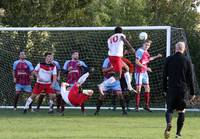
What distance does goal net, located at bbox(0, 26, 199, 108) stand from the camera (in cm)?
2386

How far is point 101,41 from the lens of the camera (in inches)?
959

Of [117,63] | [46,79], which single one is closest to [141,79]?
[117,63]

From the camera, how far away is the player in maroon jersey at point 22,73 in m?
22.7

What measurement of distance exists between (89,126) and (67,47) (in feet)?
27.3

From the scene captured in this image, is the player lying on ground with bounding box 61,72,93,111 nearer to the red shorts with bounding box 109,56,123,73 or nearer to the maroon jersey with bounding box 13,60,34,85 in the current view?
the red shorts with bounding box 109,56,123,73

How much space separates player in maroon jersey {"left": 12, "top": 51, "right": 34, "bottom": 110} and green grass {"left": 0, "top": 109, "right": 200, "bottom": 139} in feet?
9.36

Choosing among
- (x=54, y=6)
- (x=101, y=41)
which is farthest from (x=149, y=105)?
(x=54, y=6)

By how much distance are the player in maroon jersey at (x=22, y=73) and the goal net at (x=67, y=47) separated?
1.01m

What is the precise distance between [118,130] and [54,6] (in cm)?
1739

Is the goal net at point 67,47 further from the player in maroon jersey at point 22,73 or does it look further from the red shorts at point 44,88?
the red shorts at point 44,88

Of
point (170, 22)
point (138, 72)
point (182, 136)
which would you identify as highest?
point (170, 22)

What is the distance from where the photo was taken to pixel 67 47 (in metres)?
24.3

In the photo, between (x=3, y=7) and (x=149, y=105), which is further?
(x=3, y=7)

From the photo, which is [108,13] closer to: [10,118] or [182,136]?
[10,118]
